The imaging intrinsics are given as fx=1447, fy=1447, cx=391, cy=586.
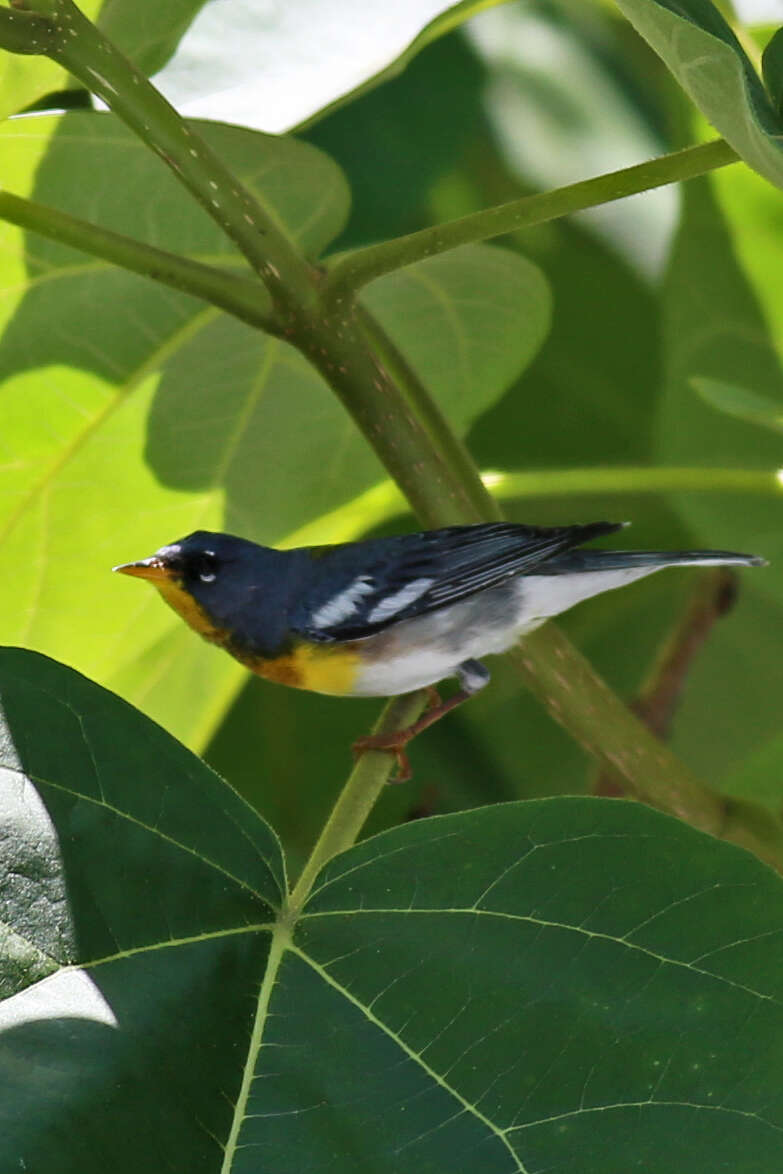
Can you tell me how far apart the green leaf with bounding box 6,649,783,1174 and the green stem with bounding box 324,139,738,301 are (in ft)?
1.52

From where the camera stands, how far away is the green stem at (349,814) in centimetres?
120

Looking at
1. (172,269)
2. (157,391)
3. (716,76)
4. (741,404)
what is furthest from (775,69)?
(157,391)

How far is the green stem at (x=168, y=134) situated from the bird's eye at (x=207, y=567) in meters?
0.64

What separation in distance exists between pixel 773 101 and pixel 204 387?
0.93 metres

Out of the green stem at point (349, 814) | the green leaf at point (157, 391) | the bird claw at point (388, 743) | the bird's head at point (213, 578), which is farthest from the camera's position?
the bird's head at point (213, 578)

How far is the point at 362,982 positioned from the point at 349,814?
0.65ft

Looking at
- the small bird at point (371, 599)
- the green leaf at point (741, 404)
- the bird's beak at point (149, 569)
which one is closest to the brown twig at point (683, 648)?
the small bird at point (371, 599)

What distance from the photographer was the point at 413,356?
2086mm

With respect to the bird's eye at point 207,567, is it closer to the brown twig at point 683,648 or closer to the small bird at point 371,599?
the small bird at point 371,599

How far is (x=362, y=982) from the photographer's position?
1107mm

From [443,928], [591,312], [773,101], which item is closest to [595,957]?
[443,928]

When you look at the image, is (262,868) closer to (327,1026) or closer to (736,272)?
(327,1026)

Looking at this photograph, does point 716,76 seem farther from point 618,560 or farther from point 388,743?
point 618,560

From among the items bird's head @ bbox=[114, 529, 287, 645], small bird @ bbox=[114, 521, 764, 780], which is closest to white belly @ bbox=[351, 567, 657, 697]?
small bird @ bbox=[114, 521, 764, 780]
